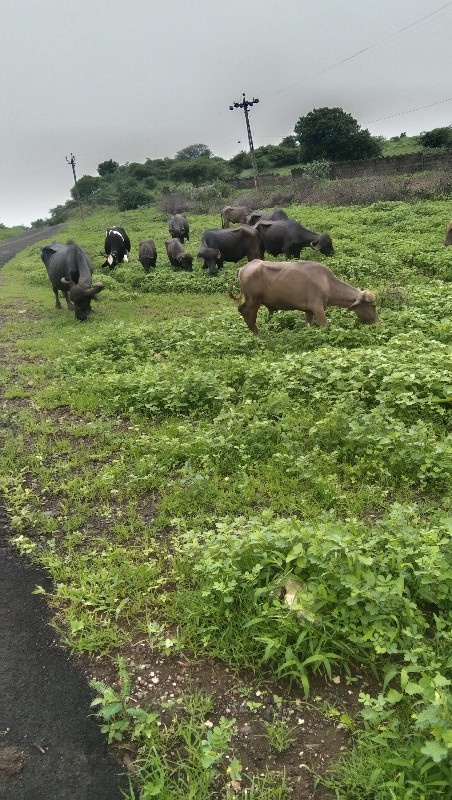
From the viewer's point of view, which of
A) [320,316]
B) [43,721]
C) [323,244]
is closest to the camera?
[43,721]

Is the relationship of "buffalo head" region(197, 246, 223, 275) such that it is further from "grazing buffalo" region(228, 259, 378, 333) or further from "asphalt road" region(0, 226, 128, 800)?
"asphalt road" region(0, 226, 128, 800)

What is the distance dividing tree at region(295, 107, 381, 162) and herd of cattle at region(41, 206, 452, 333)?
26937 mm

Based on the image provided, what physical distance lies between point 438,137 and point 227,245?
3187 centimetres

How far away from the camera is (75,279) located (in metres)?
12.3

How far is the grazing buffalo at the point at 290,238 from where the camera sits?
552 inches

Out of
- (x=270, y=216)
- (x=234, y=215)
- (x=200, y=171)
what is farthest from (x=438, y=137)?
(x=270, y=216)

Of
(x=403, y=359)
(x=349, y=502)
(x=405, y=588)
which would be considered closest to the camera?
(x=405, y=588)

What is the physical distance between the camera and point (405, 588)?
293 cm

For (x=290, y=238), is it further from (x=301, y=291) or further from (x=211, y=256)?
(x=301, y=291)

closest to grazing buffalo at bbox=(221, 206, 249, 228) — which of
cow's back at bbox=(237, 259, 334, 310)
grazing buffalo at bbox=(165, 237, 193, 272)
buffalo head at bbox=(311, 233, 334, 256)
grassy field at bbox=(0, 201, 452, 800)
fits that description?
grazing buffalo at bbox=(165, 237, 193, 272)

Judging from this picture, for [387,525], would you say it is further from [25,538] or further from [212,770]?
[25,538]

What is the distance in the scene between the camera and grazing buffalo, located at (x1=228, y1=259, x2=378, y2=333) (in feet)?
26.8

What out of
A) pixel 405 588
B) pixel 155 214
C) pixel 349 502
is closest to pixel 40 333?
pixel 349 502

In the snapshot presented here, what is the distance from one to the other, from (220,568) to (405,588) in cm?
105
